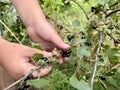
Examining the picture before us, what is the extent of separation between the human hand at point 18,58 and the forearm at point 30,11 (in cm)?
23

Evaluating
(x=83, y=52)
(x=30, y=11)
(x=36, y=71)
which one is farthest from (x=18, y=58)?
(x=30, y=11)

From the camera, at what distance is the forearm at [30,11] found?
1311mm

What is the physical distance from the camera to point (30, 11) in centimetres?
133

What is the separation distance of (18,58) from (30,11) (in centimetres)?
31

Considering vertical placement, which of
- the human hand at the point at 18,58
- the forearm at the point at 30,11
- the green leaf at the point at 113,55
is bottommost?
the green leaf at the point at 113,55

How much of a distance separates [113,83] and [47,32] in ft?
0.95

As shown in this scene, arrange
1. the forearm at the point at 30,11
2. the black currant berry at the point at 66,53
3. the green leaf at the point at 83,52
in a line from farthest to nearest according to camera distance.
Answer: the forearm at the point at 30,11 → the black currant berry at the point at 66,53 → the green leaf at the point at 83,52

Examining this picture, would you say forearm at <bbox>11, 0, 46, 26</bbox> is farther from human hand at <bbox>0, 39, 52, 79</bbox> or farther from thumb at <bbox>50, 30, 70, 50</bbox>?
human hand at <bbox>0, 39, 52, 79</bbox>

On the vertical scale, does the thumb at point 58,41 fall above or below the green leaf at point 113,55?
above

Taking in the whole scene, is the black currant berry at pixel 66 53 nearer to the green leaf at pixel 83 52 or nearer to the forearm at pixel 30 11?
the green leaf at pixel 83 52

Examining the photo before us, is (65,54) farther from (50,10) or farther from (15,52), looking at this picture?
(50,10)

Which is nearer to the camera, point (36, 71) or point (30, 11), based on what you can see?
point (36, 71)

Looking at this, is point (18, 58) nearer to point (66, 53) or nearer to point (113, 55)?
point (66, 53)

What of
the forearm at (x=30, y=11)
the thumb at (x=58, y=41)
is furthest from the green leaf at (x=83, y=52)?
the forearm at (x=30, y=11)
